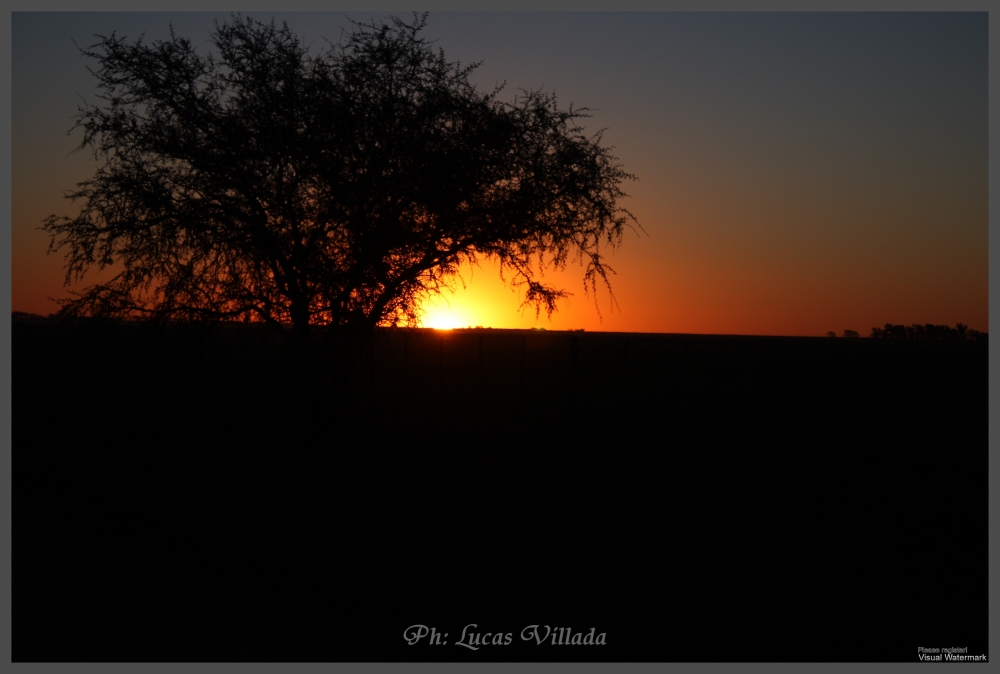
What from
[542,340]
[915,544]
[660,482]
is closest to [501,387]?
[660,482]

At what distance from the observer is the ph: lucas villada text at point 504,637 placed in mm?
5137

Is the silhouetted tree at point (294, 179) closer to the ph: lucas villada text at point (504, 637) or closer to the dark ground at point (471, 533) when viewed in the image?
the dark ground at point (471, 533)

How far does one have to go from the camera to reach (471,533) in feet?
25.2

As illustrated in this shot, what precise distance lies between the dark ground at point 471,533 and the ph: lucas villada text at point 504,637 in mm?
70

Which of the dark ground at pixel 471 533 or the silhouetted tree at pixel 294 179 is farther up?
the silhouetted tree at pixel 294 179

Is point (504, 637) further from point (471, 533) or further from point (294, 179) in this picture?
point (294, 179)

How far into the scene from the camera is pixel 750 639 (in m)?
5.15

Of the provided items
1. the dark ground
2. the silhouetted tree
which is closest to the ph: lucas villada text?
the dark ground

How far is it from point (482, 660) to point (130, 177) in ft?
33.1

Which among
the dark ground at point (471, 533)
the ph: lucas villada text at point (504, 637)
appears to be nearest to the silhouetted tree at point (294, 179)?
the dark ground at point (471, 533)

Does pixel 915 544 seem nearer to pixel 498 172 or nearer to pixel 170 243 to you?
pixel 498 172

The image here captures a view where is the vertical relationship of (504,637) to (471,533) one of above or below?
below

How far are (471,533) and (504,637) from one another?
2.48 metres

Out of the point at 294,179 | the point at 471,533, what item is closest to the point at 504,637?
the point at 471,533
